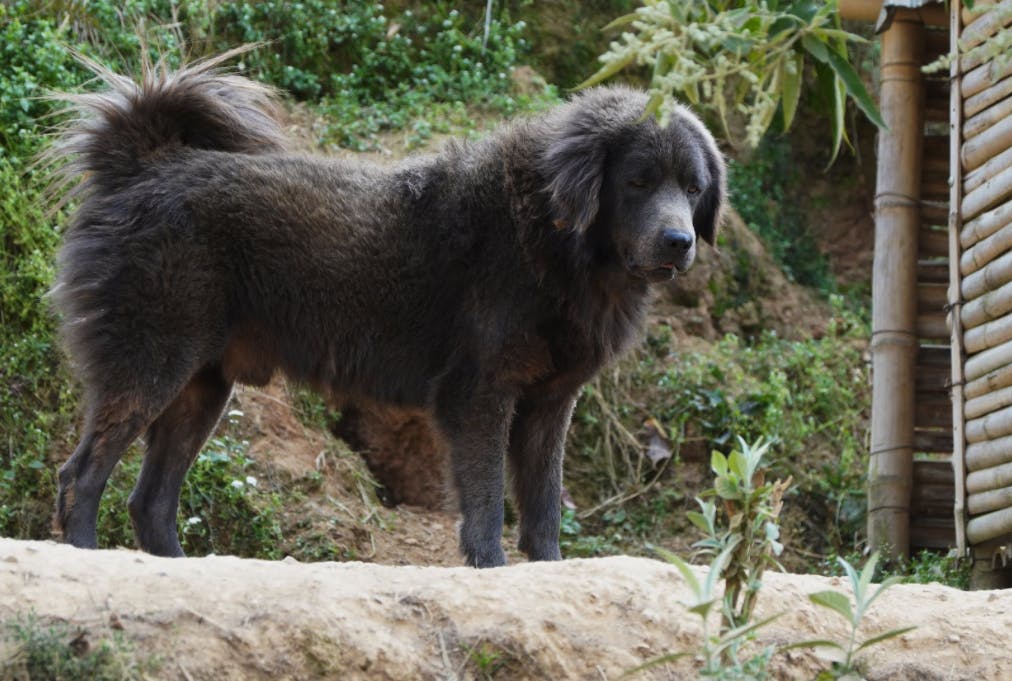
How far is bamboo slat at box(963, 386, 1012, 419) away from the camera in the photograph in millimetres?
6555

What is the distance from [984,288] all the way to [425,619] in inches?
163

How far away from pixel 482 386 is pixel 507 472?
1.91ft

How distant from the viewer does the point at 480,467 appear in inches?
214

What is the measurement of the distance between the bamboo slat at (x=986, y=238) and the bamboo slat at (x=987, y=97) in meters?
0.59

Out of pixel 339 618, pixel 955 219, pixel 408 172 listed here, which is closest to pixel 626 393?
pixel 955 219

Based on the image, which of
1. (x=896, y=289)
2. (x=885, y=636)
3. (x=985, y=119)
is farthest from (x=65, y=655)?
(x=896, y=289)

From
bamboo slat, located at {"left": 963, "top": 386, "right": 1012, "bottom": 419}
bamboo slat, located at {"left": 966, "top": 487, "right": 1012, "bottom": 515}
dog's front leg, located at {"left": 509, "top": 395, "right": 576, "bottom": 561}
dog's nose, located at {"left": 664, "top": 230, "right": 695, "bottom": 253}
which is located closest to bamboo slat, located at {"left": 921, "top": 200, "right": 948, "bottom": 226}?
bamboo slat, located at {"left": 963, "top": 386, "right": 1012, "bottom": 419}

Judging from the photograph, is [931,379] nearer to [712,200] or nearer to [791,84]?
[712,200]

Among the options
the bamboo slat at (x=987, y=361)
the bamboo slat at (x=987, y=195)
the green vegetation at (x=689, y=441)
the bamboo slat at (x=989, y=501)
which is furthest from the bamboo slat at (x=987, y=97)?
the green vegetation at (x=689, y=441)

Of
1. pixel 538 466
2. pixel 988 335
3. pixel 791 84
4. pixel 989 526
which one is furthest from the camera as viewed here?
pixel 988 335

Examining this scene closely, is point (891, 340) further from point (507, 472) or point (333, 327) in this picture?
point (333, 327)

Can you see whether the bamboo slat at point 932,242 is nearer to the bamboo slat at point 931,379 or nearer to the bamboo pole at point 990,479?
the bamboo slat at point 931,379

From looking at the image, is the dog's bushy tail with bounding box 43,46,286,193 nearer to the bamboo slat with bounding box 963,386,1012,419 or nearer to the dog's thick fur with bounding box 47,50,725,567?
the dog's thick fur with bounding box 47,50,725,567

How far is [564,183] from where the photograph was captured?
5.58 m
